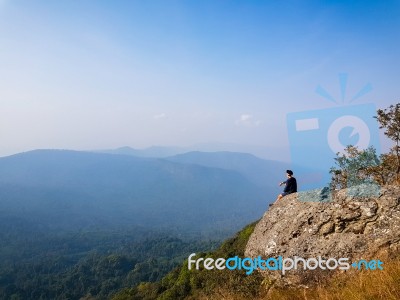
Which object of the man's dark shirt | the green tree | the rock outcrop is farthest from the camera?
the green tree

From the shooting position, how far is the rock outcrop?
1269 cm

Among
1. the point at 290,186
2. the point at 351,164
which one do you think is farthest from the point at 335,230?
→ the point at 351,164

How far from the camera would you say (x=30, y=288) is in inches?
6265

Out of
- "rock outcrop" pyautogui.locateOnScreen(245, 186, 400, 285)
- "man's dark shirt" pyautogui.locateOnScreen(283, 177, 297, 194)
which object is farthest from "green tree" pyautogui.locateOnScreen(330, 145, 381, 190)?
"rock outcrop" pyautogui.locateOnScreen(245, 186, 400, 285)

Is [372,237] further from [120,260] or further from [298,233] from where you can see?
[120,260]

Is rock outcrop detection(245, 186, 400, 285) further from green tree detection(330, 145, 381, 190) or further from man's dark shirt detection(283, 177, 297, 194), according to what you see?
green tree detection(330, 145, 381, 190)

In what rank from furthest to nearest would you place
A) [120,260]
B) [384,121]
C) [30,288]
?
1. [120,260]
2. [30,288]
3. [384,121]

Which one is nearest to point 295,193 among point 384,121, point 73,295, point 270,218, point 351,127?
point 270,218

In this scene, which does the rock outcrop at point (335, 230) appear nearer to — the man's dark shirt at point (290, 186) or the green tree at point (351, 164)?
the man's dark shirt at point (290, 186)

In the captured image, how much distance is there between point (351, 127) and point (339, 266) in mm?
6511

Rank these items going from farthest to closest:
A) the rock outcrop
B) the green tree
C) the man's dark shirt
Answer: the green tree → the man's dark shirt → the rock outcrop

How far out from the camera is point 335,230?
13883mm

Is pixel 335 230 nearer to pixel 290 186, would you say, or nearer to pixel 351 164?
pixel 290 186

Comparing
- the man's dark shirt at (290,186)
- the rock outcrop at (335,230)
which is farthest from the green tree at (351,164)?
the rock outcrop at (335,230)
